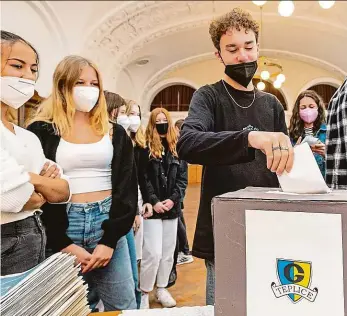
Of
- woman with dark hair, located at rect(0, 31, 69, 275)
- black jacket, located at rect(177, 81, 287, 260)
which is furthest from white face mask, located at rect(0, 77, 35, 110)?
black jacket, located at rect(177, 81, 287, 260)

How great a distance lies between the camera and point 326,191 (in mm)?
424

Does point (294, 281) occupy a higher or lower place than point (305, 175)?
lower

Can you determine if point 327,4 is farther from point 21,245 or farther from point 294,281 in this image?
point 21,245

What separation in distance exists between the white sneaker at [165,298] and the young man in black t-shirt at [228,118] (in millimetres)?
1151

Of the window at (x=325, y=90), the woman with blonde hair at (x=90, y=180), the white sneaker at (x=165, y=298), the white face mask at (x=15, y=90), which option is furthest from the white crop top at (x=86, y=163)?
the white sneaker at (x=165, y=298)

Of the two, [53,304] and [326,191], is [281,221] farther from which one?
[53,304]

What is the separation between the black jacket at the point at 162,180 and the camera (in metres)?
1.89

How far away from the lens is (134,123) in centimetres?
183

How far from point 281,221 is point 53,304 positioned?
35cm

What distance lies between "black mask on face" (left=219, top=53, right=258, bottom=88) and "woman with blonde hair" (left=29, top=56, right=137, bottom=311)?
0.49 metres

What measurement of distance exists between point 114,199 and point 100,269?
0.20 meters

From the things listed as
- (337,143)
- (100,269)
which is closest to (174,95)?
(100,269)

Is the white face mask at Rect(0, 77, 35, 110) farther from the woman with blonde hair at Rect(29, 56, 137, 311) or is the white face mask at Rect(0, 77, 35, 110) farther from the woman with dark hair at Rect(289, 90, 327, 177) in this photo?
the woman with dark hair at Rect(289, 90, 327, 177)

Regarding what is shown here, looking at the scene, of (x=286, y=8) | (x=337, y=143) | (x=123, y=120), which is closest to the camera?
(x=337, y=143)
